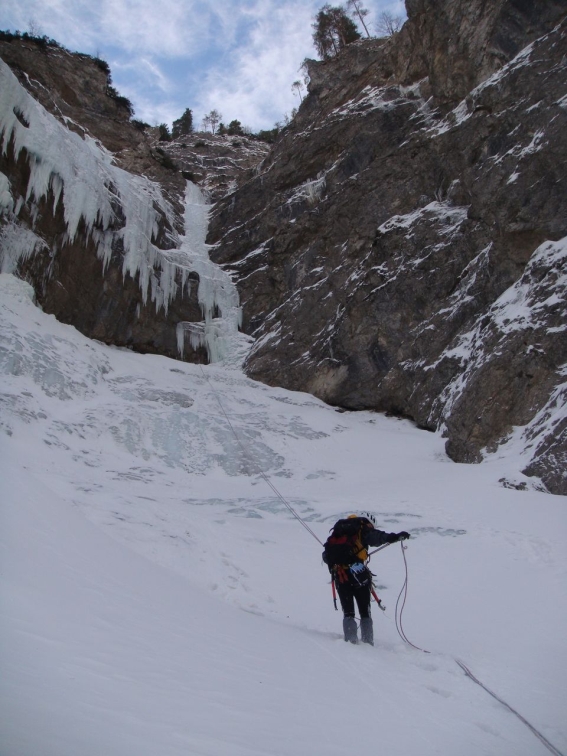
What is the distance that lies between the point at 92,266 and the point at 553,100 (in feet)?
60.6

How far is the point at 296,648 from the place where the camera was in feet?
13.9

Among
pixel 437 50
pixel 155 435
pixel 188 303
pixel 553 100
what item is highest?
pixel 437 50

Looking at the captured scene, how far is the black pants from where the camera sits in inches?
194

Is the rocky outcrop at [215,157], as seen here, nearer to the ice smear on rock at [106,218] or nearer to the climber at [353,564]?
the ice smear on rock at [106,218]

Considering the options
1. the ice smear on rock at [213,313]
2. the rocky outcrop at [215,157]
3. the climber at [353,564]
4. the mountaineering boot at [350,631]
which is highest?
the rocky outcrop at [215,157]

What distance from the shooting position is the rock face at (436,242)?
14.6 m

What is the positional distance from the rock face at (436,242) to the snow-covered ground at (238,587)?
2441mm

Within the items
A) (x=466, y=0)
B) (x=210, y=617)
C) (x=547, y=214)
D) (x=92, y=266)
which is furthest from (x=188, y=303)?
(x=210, y=617)

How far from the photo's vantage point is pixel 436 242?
19844 millimetres

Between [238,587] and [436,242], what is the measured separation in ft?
54.6

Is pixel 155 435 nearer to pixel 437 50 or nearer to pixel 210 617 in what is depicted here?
pixel 210 617

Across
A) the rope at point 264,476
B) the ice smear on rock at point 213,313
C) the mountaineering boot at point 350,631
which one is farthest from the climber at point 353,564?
the ice smear on rock at point 213,313

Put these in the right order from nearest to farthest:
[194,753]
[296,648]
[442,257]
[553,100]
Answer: [194,753]
[296,648]
[553,100]
[442,257]

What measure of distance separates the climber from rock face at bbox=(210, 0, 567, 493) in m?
7.39
